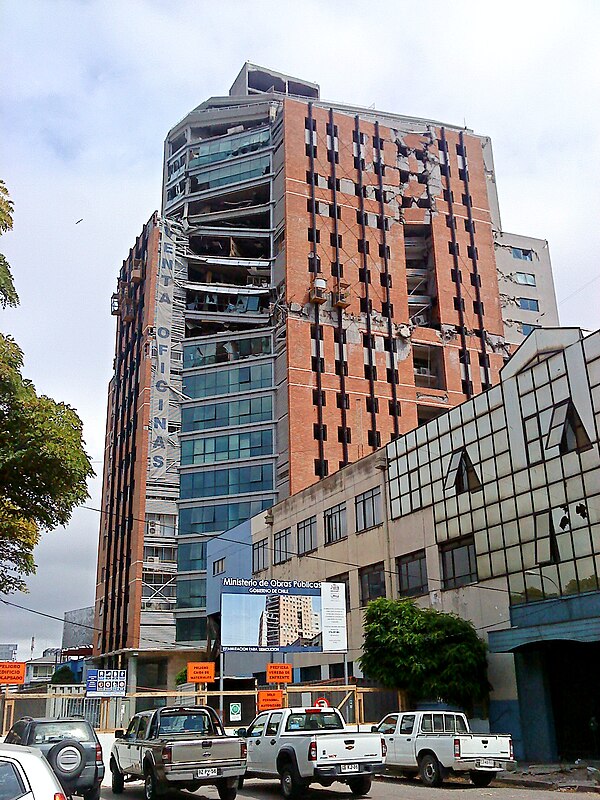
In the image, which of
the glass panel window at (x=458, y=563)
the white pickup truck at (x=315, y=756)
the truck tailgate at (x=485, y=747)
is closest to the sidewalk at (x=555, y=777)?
the truck tailgate at (x=485, y=747)

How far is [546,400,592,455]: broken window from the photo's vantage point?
90.1ft

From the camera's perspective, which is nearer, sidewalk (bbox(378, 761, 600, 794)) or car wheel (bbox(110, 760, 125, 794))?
Result: car wheel (bbox(110, 760, 125, 794))

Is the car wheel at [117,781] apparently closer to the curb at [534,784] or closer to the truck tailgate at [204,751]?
the truck tailgate at [204,751]

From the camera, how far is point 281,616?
34.3 metres

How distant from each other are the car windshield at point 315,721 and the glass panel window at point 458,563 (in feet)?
46.3

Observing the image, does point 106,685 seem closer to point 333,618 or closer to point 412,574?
point 333,618

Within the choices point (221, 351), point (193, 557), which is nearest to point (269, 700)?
point (193, 557)

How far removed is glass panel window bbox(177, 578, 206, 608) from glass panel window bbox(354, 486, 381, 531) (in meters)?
32.7

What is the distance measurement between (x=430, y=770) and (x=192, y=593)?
5170 cm

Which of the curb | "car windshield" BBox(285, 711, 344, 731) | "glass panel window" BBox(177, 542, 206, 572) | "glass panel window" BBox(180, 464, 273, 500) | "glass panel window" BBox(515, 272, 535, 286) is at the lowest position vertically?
the curb

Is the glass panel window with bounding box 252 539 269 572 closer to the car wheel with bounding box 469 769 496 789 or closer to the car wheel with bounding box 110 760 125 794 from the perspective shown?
the car wheel with bounding box 469 769 496 789

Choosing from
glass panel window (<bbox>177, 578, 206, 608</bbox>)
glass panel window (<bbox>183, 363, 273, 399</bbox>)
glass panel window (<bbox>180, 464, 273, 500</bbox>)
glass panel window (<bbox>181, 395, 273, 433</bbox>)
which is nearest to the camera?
glass panel window (<bbox>177, 578, 206, 608</bbox>)

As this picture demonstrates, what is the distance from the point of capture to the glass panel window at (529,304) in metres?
86.9

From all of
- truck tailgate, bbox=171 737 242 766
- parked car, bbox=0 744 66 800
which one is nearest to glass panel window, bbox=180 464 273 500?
truck tailgate, bbox=171 737 242 766
